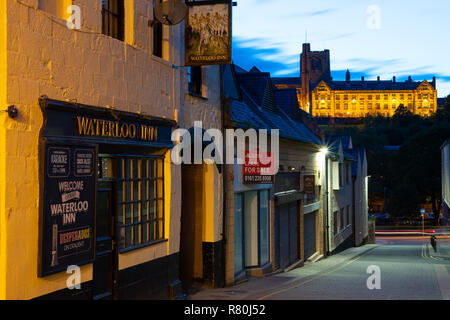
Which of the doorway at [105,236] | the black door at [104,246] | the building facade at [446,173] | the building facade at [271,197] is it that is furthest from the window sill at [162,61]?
the building facade at [446,173]

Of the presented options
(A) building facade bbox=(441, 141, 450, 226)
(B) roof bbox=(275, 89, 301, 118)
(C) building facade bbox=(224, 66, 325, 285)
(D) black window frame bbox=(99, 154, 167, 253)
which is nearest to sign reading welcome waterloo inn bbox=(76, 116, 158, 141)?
(D) black window frame bbox=(99, 154, 167, 253)

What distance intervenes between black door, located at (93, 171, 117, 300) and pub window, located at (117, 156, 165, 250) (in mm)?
200

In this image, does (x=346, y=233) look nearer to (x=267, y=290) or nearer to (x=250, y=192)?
(x=250, y=192)

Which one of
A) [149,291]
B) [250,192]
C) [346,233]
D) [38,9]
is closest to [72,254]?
[149,291]

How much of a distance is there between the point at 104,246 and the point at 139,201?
4.29ft

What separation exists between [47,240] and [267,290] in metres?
6.93

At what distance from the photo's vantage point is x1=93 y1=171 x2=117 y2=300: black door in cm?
875

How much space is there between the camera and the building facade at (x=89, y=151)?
6.75 metres

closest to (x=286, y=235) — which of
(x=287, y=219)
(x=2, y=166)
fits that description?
Result: (x=287, y=219)

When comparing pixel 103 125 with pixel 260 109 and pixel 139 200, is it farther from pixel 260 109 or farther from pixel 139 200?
pixel 260 109

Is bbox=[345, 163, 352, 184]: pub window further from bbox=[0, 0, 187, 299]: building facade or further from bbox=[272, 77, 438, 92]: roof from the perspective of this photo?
bbox=[272, 77, 438, 92]: roof

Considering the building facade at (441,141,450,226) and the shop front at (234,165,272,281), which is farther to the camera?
the building facade at (441,141,450,226)

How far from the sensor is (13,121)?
6.66m

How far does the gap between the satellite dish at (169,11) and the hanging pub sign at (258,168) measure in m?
5.63
